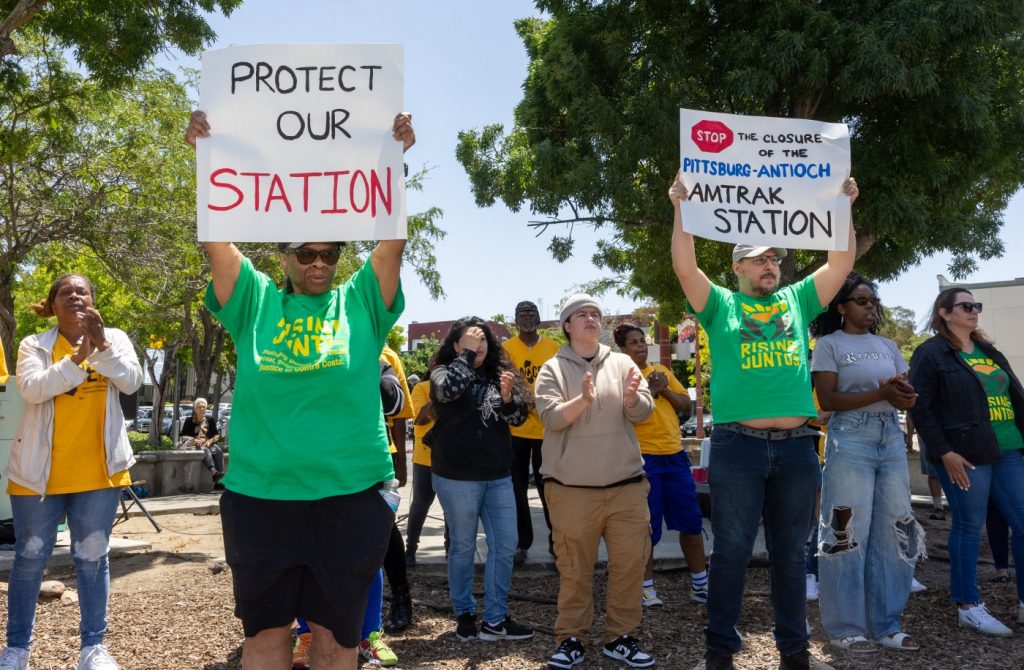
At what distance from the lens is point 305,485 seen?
2.67 m

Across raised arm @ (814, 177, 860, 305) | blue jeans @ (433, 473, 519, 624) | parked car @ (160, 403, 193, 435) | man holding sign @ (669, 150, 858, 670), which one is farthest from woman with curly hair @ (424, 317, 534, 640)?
parked car @ (160, 403, 193, 435)

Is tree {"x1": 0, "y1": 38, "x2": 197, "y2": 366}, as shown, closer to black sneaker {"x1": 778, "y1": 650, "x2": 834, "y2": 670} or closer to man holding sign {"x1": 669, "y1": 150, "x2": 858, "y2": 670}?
man holding sign {"x1": 669, "y1": 150, "x2": 858, "y2": 670}

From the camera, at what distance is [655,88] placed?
351 inches

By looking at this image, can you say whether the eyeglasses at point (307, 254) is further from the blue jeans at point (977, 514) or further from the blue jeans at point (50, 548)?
the blue jeans at point (977, 514)

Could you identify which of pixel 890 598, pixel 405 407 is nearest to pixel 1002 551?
pixel 890 598

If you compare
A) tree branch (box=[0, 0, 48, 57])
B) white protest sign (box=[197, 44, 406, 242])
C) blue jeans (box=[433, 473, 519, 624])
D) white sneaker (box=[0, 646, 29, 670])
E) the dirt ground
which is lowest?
the dirt ground

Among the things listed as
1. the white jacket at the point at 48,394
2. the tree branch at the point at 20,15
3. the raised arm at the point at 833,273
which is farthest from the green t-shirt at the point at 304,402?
the tree branch at the point at 20,15

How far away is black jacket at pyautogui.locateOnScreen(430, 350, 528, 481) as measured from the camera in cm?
489

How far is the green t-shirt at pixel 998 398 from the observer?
514 centimetres

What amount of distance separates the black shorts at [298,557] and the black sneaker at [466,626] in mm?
2185

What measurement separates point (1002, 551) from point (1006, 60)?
5393 mm

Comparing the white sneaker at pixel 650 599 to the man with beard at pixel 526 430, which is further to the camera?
the man with beard at pixel 526 430

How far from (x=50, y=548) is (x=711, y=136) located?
391 centimetres

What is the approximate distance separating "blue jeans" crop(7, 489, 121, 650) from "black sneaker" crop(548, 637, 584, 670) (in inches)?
87.5
